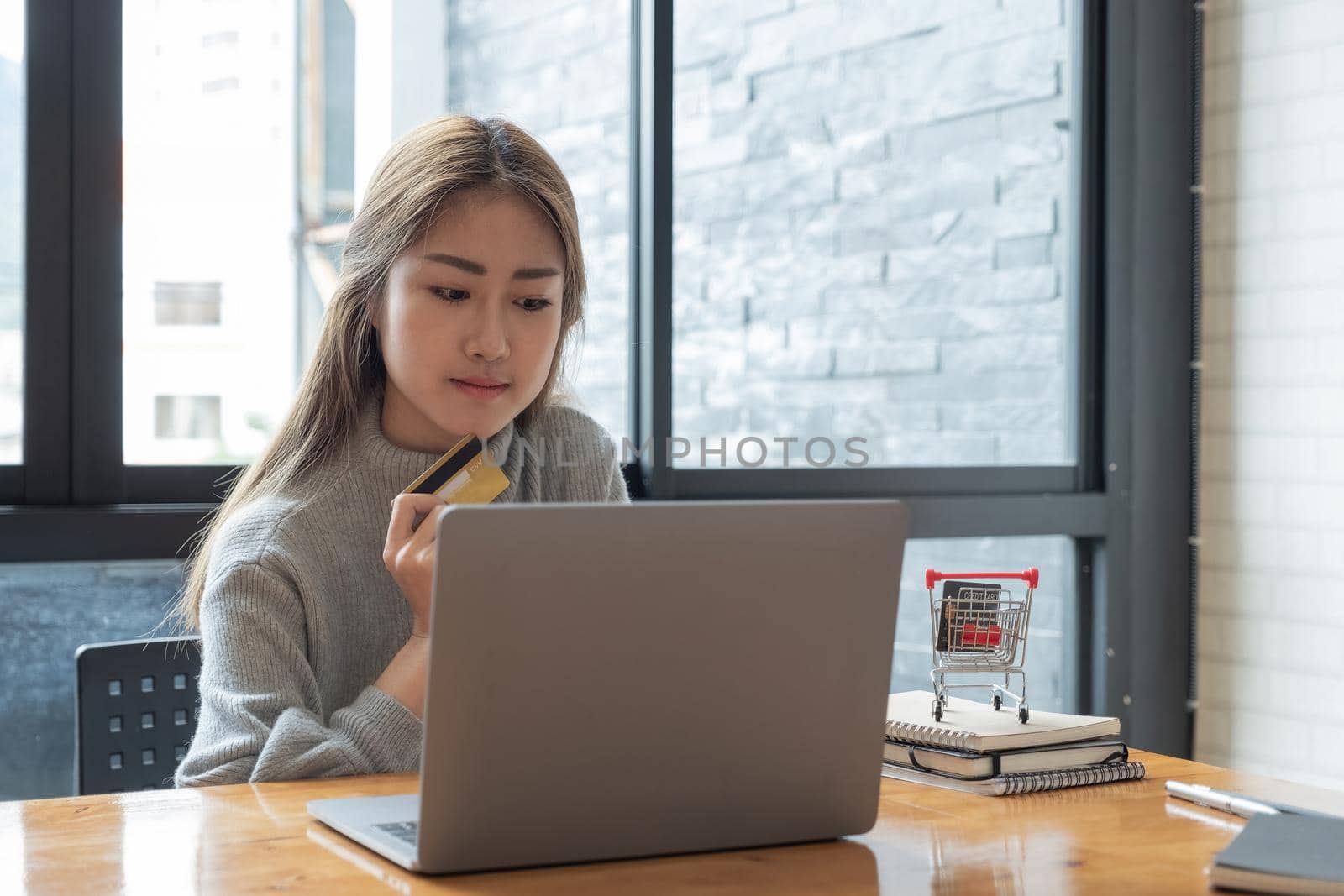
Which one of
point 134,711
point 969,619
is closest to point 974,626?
point 969,619

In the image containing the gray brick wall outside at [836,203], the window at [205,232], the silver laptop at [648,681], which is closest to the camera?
the silver laptop at [648,681]

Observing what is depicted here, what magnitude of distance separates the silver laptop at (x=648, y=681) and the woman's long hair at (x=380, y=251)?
73 centimetres

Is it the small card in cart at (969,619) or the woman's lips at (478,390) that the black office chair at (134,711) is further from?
the small card in cart at (969,619)

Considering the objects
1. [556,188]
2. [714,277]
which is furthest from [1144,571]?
[556,188]

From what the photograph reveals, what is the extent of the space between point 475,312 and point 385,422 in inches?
8.2

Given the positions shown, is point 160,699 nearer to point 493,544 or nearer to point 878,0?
point 493,544

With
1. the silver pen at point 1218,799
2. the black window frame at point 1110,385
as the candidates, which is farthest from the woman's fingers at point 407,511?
the black window frame at point 1110,385

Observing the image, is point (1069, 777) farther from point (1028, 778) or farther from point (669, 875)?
point (669, 875)

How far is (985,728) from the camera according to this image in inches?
48.8

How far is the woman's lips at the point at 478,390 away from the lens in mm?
1605

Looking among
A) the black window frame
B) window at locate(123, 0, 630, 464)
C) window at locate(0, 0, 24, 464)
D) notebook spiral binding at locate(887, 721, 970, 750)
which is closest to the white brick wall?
the black window frame

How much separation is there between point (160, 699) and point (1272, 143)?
8.16 feet

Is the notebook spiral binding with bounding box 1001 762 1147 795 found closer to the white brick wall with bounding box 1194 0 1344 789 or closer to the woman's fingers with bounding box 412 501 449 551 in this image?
the woman's fingers with bounding box 412 501 449 551

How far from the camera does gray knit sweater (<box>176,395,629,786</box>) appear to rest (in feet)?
4.31
